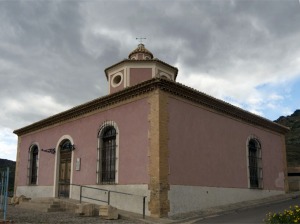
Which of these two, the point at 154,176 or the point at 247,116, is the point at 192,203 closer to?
the point at 154,176

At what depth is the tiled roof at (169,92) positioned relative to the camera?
1373 cm

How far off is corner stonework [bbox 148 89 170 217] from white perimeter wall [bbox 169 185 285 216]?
440mm

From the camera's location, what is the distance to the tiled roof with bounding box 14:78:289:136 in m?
13.7

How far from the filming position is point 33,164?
20891 millimetres

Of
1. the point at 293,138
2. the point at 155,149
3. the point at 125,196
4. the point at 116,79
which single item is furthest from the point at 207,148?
the point at 293,138

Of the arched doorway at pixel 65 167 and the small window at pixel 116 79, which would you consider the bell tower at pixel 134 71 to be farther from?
the arched doorway at pixel 65 167

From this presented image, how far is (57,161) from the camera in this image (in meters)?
18.3

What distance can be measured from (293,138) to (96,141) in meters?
41.0

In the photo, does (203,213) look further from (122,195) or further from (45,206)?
(45,206)

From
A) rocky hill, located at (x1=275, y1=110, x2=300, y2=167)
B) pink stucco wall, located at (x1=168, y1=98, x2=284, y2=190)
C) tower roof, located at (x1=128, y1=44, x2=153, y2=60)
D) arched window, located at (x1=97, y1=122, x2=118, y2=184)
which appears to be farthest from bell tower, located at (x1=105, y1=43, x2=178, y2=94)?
rocky hill, located at (x1=275, y1=110, x2=300, y2=167)

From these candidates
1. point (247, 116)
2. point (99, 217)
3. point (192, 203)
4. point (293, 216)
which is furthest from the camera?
point (247, 116)

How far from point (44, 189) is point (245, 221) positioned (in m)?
11.1

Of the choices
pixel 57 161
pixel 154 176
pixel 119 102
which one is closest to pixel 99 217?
pixel 154 176

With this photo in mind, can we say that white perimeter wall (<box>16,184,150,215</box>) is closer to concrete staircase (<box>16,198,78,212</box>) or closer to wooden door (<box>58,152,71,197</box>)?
wooden door (<box>58,152,71,197</box>)
